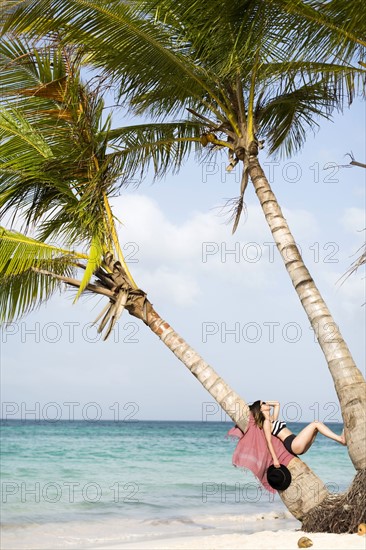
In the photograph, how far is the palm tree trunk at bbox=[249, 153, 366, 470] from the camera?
24.1ft

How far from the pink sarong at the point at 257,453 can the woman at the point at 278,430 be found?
0.05 m

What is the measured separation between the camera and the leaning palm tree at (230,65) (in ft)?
25.7

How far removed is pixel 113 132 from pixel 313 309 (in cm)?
382

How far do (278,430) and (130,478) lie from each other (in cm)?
1334

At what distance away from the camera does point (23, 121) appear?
938cm

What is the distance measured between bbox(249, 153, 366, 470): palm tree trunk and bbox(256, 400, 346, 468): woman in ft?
1.57

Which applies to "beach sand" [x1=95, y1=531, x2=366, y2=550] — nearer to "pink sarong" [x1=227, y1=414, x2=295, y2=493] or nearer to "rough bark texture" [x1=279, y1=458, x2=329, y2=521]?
"rough bark texture" [x1=279, y1=458, x2=329, y2=521]

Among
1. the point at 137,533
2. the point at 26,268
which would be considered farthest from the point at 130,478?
the point at 26,268

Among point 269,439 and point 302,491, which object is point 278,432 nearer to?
point 269,439

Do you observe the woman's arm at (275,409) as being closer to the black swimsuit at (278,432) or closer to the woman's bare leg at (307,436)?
the black swimsuit at (278,432)

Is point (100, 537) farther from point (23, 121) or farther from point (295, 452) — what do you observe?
point (23, 121)

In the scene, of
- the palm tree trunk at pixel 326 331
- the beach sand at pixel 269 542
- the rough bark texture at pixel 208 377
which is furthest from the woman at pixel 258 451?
the palm tree trunk at pixel 326 331

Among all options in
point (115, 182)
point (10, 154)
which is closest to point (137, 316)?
point (115, 182)

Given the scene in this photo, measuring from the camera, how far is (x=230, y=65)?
27.8 feet
